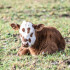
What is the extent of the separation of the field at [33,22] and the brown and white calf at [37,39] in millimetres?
251

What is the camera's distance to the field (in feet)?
21.8

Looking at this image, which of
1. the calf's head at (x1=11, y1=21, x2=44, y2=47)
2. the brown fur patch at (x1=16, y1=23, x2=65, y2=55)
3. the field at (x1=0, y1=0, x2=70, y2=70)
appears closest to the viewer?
the field at (x1=0, y1=0, x2=70, y2=70)

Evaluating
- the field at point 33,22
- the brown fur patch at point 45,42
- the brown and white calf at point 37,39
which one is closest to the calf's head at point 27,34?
the brown and white calf at point 37,39

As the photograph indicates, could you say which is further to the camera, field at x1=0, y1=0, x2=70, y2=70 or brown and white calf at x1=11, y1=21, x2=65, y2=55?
brown and white calf at x1=11, y1=21, x2=65, y2=55

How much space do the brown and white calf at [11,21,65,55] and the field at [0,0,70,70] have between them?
25 cm

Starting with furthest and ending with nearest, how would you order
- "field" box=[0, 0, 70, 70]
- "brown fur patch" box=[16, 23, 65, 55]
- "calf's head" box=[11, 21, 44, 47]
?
"brown fur patch" box=[16, 23, 65, 55] → "calf's head" box=[11, 21, 44, 47] → "field" box=[0, 0, 70, 70]

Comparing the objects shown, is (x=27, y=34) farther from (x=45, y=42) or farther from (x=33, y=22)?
(x=33, y=22)

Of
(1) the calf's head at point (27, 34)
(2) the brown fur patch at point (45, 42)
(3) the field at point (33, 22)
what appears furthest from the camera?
(2) the brown fur patch at point (45, 42)

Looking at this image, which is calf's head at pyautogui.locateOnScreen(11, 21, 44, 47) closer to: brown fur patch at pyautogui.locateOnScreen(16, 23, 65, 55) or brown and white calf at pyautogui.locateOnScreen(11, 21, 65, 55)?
brown and white calf at pyautogui.locateOnScreen(11, 21, 65, 55)

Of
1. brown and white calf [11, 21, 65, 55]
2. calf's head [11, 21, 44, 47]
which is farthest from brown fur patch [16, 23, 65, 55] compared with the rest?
calf's head [11, 21, 44, 47]

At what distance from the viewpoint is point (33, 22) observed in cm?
1259

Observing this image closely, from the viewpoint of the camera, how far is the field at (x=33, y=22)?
664 centimetres

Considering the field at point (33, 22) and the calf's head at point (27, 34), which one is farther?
the calf's head at point (27, 34)

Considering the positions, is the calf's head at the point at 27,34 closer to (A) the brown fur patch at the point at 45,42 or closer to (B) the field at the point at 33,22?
(A) the brown fur patch at the point at 45,42
